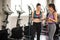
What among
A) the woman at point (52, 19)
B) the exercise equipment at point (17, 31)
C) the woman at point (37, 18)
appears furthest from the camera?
the exercise equipment at point (17, 31)

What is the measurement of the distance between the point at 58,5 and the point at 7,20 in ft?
4.81

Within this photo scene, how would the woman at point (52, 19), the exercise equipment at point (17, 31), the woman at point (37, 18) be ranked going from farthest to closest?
1. the exercise equipment at point (17, 31)
2. the woman at point (37, 18)
3. the woman at point (52, 19)

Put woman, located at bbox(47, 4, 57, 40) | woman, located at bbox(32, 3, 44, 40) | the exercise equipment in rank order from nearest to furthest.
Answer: woman, located at bbox(47, 4, 57, 40) → woman, located at bbox(32, 3, 44, 40) → the exercise equipment

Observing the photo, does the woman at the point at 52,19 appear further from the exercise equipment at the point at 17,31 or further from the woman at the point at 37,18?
the exercise equipment at the point at 17,31

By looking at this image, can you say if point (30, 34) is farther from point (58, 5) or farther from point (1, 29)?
point (58, 5)

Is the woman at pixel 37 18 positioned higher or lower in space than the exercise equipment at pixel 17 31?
higher

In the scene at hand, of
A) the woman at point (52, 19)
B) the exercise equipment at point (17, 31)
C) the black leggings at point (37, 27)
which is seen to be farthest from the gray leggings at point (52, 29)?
the exercise equipment at point (17, 31)

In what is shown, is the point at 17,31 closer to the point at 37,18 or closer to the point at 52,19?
the point at 37,18

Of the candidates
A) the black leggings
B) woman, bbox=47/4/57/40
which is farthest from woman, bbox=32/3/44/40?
woman, bbox=47/4/57/40

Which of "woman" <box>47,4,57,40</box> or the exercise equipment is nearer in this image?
"woman" <box>47,4,57,40</box>

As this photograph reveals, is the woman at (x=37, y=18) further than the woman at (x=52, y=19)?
Yes

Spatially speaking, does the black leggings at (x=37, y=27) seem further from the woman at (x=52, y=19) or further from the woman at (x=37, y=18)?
the woman at (x=52, y=19)

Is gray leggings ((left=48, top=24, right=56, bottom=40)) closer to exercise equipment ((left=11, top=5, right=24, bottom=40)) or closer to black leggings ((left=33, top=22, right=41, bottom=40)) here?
black leggings ((left=33, top=22, right=41, bottom=40))

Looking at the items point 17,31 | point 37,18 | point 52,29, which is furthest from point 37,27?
point 17,31
